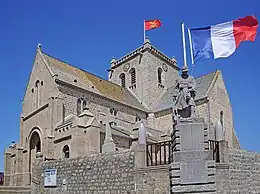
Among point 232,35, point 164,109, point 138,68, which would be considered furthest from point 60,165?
point 138,68

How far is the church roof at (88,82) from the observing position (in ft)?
107

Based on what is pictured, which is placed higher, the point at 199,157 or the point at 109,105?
the point at 109,105

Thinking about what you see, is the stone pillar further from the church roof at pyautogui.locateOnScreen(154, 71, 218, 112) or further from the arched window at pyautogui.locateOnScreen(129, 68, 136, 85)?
the arched window at pyautogui.locateOnScreen(129, 68, 136, 85)

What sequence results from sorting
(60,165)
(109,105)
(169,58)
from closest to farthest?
(60,165), (109,105), (169,58)

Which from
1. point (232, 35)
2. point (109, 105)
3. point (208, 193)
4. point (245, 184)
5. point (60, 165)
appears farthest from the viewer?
point (109, 105)

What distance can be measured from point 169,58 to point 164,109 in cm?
1155

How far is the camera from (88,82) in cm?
3531

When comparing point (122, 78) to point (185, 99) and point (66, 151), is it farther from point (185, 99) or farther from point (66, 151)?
point (185, 99)

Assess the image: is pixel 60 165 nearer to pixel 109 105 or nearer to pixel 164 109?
pixel 109 105

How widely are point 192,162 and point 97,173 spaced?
7.14 meters

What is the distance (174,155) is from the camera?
10820 mm

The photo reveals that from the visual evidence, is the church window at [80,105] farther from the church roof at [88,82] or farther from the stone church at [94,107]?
the church roof at [88,82]

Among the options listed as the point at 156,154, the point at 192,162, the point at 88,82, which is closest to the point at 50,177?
the point at 156,154

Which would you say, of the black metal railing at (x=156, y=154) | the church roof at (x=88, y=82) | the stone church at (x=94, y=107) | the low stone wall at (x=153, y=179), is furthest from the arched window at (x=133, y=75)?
the low stone wall at (x=153, y=179)
